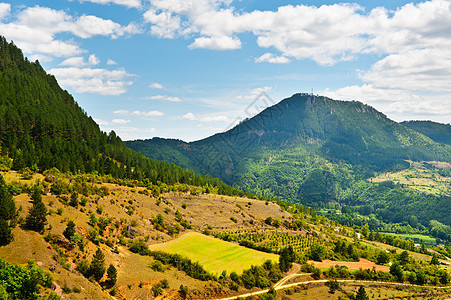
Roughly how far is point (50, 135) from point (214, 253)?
9629 cm

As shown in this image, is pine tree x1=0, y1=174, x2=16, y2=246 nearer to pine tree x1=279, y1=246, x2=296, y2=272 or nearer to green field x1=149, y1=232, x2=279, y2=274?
green field x1=149, y1=232, x2=279, y2=274

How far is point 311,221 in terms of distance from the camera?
7279 inches

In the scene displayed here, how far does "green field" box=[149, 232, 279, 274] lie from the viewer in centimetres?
7394

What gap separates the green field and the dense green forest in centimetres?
4765

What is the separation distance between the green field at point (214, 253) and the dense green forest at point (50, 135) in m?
47.7

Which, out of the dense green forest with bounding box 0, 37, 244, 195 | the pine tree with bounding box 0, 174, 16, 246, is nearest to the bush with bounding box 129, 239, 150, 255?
the pine tree with bounding box 0, 174, 16, 246

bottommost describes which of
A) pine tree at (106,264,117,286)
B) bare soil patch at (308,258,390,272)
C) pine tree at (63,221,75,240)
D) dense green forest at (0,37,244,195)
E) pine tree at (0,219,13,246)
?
bare soil patch at (308,258,390,272)

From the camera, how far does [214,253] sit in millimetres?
83000

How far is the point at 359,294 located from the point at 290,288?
15.8 meters

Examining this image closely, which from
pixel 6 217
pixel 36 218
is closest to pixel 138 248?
pixel 36 218

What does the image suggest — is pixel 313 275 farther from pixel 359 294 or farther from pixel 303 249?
pixel 303 249

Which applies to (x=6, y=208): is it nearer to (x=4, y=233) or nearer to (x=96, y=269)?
(x=4, y=233)

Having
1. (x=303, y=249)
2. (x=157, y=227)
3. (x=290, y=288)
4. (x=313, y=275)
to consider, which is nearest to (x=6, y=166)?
(x=157, y=227)

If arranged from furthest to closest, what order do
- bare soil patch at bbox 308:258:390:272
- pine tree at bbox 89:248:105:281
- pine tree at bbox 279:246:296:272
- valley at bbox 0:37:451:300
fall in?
bare soil patch at bbox 308:258:390:272, pine tree at bbox 279:246:296:272, pine tree at bbox 89:248:105:281, valley at bbox 0:37:451:300
